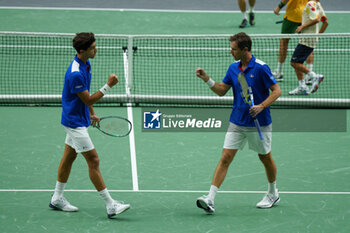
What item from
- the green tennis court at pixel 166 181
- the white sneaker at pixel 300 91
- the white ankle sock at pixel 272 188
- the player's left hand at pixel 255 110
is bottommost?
the green tennis court at pixel 166 181

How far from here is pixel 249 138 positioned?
20.4ft

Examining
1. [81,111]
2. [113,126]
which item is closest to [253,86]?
[113,126]

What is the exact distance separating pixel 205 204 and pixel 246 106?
111 centimetres

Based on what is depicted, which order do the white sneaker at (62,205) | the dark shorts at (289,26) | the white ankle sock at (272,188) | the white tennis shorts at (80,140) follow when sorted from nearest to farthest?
1. the white tennis shorts at (80,140)
2. the white sneaker at (62,205)
3. the white ankle sock at (272,188)
4. the dark shorts at (289,26)

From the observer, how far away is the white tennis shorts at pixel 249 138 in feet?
20.2

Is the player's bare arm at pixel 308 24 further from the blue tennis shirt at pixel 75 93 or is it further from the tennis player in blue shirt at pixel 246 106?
the blue tennis shirt at pixel 75 93

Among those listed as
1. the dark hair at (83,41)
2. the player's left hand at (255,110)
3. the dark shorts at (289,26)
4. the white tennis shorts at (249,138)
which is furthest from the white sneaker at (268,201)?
the dark shorts at (289,26)

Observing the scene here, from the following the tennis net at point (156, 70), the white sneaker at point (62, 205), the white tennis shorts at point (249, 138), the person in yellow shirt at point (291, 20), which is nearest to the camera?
the white tennis shorts at point (249, 138)

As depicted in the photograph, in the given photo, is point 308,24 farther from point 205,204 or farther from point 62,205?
point 62,205

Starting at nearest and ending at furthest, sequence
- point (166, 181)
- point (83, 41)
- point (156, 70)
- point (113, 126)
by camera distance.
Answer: point (83, 41)
point (113, 126)
point (166, 181)
point (156, 70)

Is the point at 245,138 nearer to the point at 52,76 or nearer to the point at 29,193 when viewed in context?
the point at 29,193

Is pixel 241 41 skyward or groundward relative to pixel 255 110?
skyward

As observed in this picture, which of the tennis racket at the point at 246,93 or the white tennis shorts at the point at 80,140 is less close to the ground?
the tennis racket at the point at 246,93

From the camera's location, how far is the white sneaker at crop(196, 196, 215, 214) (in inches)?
242
